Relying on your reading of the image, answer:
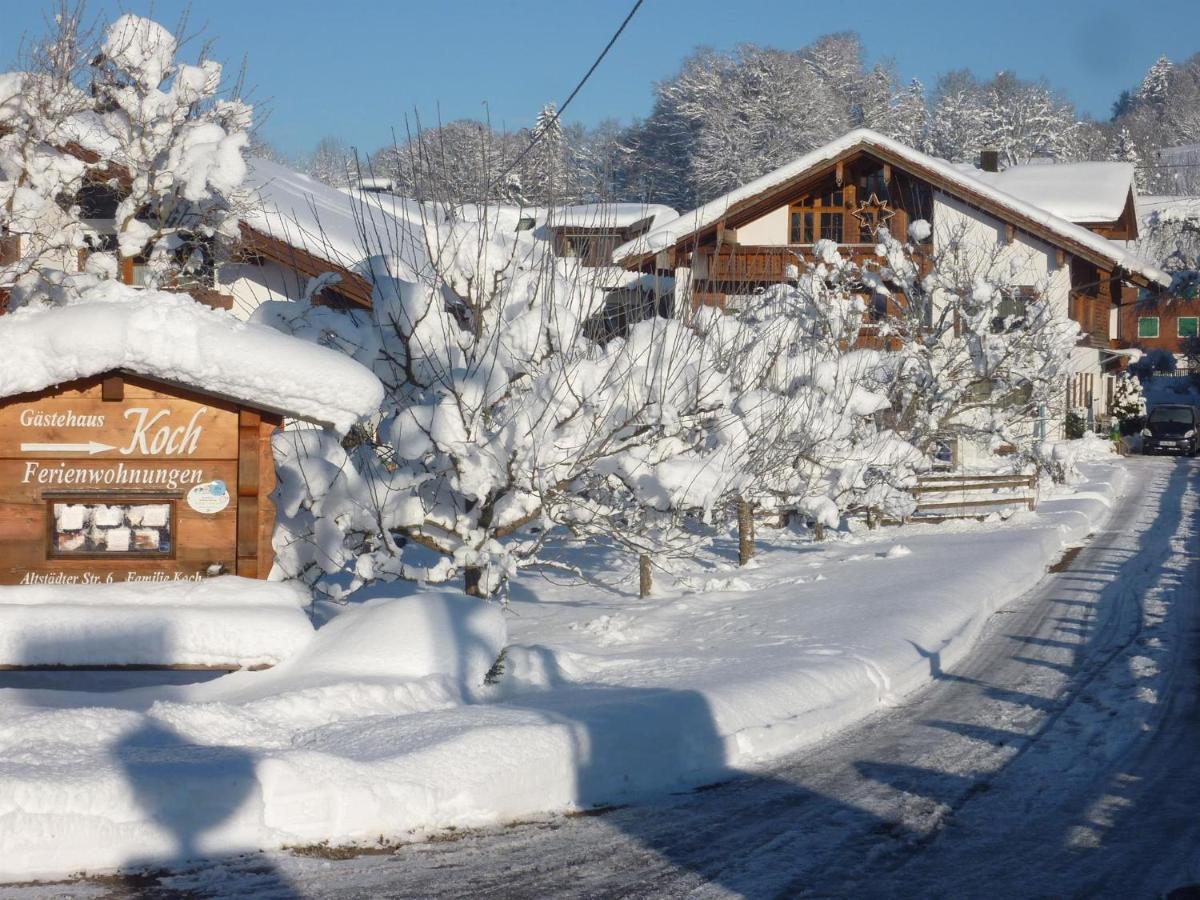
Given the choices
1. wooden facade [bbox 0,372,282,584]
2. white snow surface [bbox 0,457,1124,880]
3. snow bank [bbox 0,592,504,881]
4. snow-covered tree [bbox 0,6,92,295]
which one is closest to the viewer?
snow bank [bbox 0,592,504,881]

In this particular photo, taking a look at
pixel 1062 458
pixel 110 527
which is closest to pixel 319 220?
pixel 110 527

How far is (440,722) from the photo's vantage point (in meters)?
7.82

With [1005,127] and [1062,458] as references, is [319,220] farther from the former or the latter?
[1005,127]

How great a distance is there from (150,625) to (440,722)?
83.7 inches

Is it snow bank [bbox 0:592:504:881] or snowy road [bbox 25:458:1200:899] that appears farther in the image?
snow bank [bbox 0:592:504:881]

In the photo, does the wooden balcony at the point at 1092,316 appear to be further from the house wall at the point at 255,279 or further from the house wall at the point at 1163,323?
Result: the house wall at the point at 1163,323

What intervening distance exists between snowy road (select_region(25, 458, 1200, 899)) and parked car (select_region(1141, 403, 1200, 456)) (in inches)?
1327

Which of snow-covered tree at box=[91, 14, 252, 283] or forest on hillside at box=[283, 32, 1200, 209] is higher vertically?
forest on hillside at box=[283, 32, 1200, 209]

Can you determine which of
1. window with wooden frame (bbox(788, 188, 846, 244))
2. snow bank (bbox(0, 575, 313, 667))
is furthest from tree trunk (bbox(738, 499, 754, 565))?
window with wooden frame (bbox(788, 188, 846, 244))

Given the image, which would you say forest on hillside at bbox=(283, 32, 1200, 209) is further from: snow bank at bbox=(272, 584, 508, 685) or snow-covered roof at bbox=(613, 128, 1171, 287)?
snow bank at bbox=(272, 584, 508, 685)

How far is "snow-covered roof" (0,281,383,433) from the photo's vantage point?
8.87m

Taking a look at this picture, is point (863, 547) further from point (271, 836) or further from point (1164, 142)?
point (1164, 142)

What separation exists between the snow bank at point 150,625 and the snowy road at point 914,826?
2572 millimetres

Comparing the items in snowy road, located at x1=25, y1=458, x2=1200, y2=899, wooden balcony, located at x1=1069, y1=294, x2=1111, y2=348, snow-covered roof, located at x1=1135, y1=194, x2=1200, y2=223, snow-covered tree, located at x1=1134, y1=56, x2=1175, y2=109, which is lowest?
snowy road, located at x1=25, y1=458, x2=1200, y2=899
